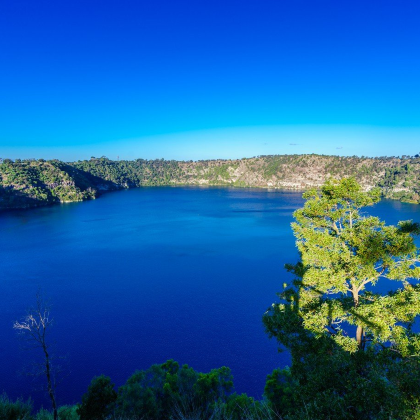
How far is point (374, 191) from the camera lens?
12922 millimetres

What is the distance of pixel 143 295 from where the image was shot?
143 ft

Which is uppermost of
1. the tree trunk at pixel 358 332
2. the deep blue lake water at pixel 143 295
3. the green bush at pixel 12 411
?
the tree trunk at pixel 358 332

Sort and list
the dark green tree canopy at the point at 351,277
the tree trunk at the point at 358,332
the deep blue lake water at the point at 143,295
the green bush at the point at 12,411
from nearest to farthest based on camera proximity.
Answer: the dark green tree canopy at the point at 351,277 < the tree trunk at the point at 358,332 < the green bush at the point at 12,411 < the deep blue lake water at the point at 143,295

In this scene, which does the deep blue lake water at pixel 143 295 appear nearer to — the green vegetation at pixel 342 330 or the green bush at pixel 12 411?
the green bush at pixel 12 411

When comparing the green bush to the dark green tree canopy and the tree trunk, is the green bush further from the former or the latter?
the tree trunk

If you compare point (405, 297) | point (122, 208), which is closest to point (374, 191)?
point (405, 297)

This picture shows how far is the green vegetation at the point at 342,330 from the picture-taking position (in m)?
7.34

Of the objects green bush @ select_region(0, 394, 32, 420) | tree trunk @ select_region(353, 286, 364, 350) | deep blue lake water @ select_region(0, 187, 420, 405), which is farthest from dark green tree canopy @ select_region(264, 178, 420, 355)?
deep blue lake water @ select_region(0, 187, 420, 405)

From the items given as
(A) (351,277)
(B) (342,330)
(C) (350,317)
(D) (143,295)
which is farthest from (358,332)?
(D) (143,295)

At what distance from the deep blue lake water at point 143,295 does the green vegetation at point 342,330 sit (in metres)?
12.5

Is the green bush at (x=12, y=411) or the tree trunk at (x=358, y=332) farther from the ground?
the tree trunk at (x=358, y=332)

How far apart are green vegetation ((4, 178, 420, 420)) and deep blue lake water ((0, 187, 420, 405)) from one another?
12472 millimetres

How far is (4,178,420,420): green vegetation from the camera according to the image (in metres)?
A: 7.34

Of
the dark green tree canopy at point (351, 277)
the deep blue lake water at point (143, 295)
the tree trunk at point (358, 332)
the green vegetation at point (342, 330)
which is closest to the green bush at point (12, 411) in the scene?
the green vegetation at point (342, 330)
